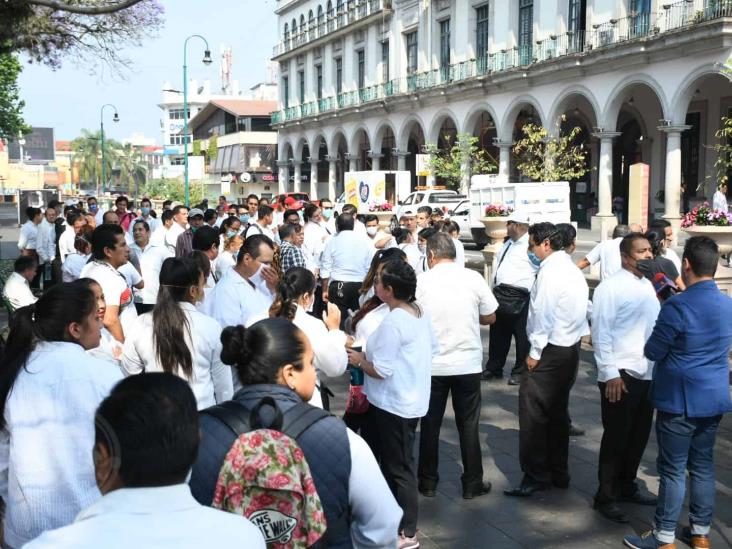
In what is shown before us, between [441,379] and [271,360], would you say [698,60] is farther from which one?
[271,360]

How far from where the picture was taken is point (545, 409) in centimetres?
574

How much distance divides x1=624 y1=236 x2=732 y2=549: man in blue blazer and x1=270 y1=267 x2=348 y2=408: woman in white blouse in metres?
1.81

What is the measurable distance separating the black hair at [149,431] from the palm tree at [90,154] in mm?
124922

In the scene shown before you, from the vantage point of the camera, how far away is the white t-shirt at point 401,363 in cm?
470

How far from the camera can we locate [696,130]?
30.2 metres

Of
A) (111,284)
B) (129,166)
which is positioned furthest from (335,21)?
(129,166)

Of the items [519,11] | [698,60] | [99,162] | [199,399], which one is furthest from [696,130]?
[99,162]

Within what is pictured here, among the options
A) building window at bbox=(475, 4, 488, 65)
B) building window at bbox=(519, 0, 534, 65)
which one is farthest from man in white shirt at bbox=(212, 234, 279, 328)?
building window at bbox=(475, 4, 488, 65)

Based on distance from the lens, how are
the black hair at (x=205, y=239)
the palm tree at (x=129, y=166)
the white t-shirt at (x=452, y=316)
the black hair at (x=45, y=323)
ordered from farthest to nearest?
the palm tree at (x=129, y=166), the black hair at (x=205, y=239), the white t-shirt at (x=452, y=316), the black hair at (x=45, y=323)

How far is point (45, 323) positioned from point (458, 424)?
3.13 meters

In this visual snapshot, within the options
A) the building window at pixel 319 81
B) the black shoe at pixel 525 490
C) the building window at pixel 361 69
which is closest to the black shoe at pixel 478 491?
the black shoe at pixel 525 490

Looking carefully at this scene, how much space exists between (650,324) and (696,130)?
2738 cm

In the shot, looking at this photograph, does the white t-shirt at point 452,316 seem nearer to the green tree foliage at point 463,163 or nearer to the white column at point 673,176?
the white column at point 673,176

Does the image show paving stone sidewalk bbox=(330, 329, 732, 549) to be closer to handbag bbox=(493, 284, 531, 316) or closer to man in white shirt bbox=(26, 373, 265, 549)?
handbag bbox=(493, 284, 531, 316)
